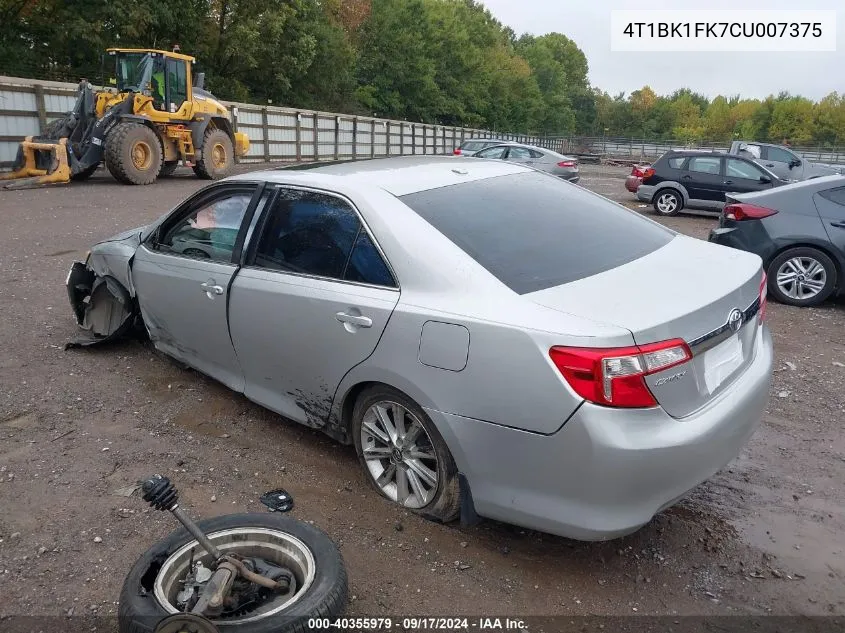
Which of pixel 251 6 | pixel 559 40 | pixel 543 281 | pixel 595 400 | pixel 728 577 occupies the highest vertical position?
pixel 559 40

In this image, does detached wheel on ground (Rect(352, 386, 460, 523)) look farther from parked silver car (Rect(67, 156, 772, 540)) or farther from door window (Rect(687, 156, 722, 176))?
door window (Rect(687, 156, 722, 176))

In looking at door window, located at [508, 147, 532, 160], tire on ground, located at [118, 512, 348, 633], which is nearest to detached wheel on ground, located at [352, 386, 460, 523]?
tire on ground, located at [118, 512, 348, 633]

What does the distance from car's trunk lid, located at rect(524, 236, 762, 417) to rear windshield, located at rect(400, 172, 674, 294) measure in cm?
12

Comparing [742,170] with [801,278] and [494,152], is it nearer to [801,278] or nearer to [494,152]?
[494,152]

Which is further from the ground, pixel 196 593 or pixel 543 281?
pixel 543 281

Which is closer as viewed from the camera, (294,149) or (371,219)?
(371,219)

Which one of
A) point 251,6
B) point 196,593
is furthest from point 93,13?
point 196,593

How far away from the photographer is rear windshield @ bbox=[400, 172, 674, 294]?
2889 mm

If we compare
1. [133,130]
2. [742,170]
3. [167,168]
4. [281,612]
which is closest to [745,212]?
[281,612]

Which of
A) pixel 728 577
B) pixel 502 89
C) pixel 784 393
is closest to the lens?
pixel 728 577

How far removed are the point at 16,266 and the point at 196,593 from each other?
690 cm

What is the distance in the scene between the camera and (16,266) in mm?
7820

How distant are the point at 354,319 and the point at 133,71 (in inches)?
615

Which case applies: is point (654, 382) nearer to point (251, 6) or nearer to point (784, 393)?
point (784, 393)
